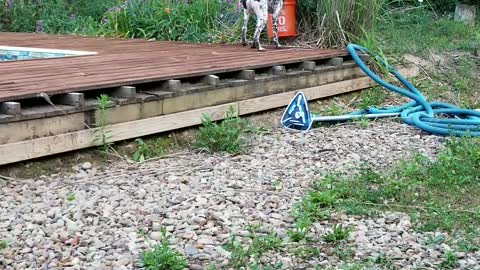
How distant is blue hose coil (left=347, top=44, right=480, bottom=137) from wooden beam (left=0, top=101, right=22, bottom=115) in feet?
9.23

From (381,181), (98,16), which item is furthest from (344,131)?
(98,16)

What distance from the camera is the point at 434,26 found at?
30.7 feet

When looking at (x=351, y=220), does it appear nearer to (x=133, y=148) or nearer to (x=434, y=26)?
(x=133, y=148)

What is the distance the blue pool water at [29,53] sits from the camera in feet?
21.0

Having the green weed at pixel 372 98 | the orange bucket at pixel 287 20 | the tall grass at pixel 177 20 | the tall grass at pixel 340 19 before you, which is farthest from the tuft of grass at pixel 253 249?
the tall grass at pixel 177 20

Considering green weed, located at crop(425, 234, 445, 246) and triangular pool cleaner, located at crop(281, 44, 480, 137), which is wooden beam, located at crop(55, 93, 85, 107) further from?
green weed, located at crop(425, 234, 445, 246)

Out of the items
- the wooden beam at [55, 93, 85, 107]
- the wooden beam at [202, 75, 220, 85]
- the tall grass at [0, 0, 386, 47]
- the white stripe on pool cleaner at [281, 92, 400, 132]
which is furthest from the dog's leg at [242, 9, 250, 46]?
the wooden beam at [55, 93, 85, 107]

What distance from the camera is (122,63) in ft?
17.6

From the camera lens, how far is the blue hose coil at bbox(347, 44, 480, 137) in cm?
509

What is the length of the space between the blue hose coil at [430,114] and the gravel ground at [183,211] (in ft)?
1.60

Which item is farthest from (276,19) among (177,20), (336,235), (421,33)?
(336,235)

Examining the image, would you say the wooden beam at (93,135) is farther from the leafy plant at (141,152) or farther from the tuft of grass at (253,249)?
the tuft of grass at (253,249)

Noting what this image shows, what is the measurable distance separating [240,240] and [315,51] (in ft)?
12.4

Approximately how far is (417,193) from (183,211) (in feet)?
4.03
